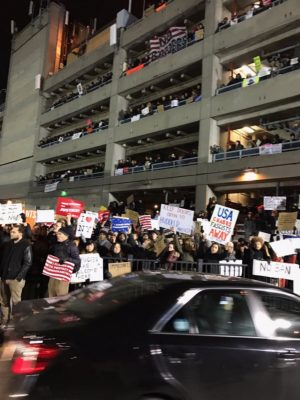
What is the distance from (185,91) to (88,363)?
3193 cm

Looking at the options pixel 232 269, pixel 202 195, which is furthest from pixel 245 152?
pixel 232 269

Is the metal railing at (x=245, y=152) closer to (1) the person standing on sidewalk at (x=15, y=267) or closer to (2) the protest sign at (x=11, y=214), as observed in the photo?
(2) the protest sign at (x=11, y=214)

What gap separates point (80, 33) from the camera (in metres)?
50.6

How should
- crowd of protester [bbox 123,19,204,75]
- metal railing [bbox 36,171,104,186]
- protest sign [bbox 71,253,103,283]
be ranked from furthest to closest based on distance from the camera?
metal railing [bbox 36,171,104,186]
crowd of protester [bbox 123,19,204,75]
protest sign [bbox 71,253,103,283]

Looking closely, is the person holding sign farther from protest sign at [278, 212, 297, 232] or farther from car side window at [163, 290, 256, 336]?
car side window at [163, 290, 256, 336]

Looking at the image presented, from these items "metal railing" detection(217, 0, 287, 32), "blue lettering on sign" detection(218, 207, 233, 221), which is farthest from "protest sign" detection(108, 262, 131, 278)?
"metal railing" detection(217, 0, 287, 32)

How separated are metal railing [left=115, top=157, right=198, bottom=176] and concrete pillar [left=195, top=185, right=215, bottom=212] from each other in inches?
77.5

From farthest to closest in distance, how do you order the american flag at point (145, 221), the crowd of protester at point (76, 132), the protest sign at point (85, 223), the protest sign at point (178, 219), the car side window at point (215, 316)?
the crowd of protester at point (76, 132) → the american flag at point (145, 221) → the protest sign at point (85, 223) → the protest sign at point (178, 219) → the car side window at point (215, 316)

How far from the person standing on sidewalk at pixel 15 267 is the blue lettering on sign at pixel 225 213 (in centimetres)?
512

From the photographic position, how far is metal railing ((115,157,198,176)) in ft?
96.3

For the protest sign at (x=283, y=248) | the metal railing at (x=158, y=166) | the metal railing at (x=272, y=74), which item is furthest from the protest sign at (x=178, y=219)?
the metal railing at (x=158, y=166)

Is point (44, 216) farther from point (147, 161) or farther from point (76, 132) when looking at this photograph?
point (76, 132)

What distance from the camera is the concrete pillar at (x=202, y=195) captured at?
27.2 metres

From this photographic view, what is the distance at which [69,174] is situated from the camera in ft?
139
